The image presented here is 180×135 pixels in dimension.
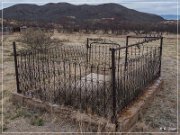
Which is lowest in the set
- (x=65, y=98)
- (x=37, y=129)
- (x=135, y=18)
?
(x=37, y=129)

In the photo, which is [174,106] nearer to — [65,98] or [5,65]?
[65,98]

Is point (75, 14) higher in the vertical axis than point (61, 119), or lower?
higher

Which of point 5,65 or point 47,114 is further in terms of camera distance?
point 5,65

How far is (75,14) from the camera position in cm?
5003

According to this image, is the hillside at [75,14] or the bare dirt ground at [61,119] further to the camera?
the hillside at [75,14]

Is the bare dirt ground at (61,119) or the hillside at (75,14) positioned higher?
the hillside at (75,14)

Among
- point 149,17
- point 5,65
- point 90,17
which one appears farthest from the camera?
point 90,17

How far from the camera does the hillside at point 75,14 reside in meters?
42.6

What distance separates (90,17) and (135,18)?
7.37m

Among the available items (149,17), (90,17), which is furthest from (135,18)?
(90,17)

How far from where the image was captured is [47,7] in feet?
170

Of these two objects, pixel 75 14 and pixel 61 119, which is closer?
pixel 61 119

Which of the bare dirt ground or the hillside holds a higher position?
the hillside

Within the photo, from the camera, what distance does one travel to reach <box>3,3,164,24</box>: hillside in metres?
42.6
